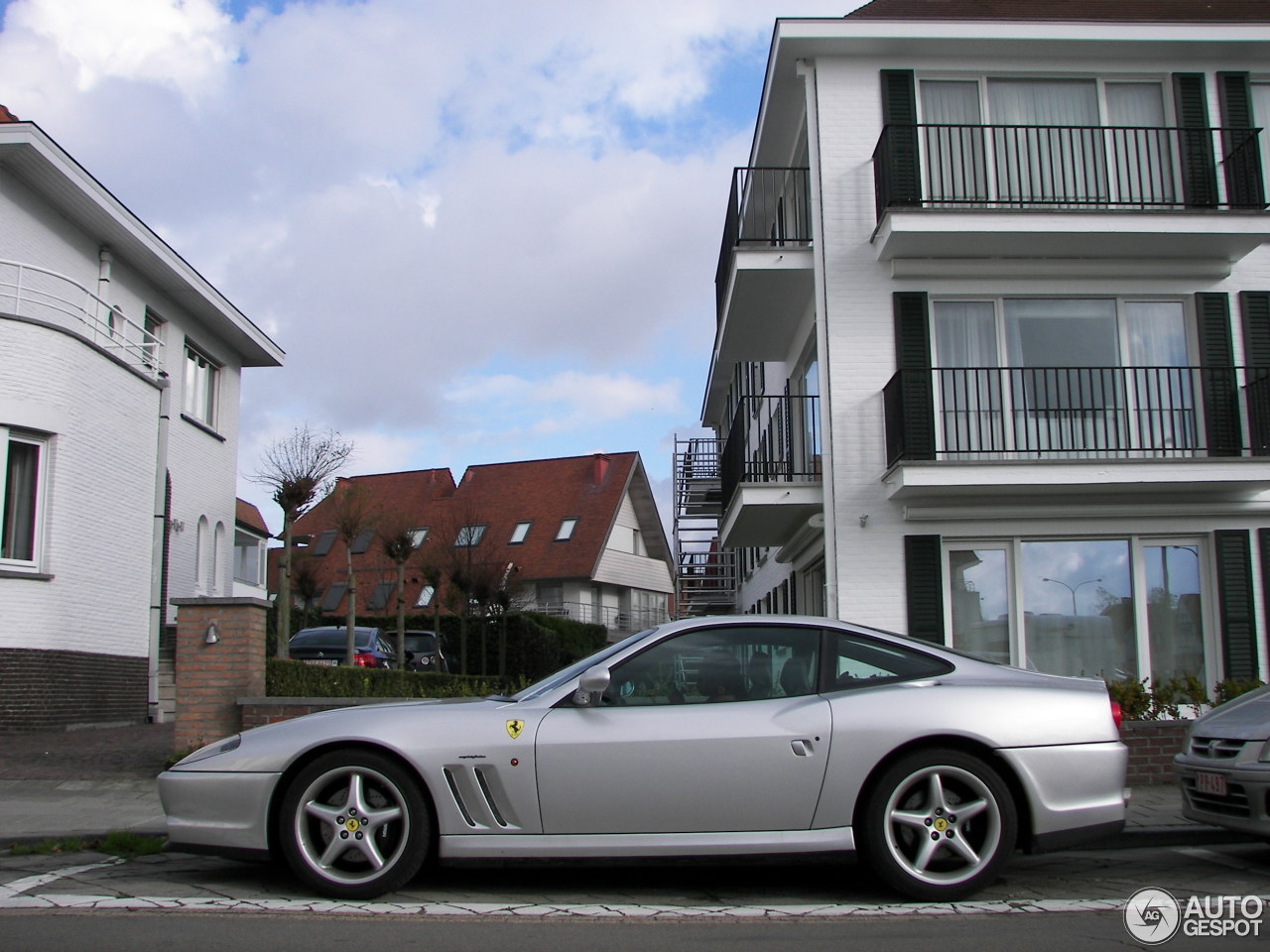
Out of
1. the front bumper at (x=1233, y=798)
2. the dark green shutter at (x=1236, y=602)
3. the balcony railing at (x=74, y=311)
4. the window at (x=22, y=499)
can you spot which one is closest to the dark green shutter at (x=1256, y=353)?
the dark green shutter at (x=1236, y=602)

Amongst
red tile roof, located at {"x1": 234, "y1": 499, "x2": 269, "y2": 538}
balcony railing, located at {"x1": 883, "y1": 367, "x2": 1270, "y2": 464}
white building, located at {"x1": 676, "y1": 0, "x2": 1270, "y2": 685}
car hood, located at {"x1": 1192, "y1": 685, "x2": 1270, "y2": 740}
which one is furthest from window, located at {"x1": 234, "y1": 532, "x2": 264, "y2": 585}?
car hood, located at {"x1": 1192, "y1": 685, "x2": 1270, "y2": 740}

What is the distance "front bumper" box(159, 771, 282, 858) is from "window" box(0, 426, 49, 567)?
10.5m

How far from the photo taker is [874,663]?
5863 mm

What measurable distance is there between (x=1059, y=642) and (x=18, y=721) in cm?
1201

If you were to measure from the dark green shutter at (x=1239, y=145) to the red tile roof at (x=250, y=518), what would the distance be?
2058cm

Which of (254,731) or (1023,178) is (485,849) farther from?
(1023,178)

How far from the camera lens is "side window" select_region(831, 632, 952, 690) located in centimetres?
579

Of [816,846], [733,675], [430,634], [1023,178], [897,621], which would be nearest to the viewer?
[816,846]

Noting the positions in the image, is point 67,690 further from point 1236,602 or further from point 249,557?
point 249,557

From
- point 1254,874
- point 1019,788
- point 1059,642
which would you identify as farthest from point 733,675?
point 1059,642

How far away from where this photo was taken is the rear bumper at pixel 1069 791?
5492 millimetres

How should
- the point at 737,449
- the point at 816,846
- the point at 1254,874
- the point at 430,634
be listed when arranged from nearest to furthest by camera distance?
the point at 816,846 < the point at 1254,874 < the point at 737,449 < the point at 430,634

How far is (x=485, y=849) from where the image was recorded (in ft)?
17.8

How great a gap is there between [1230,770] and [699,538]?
20.9m
